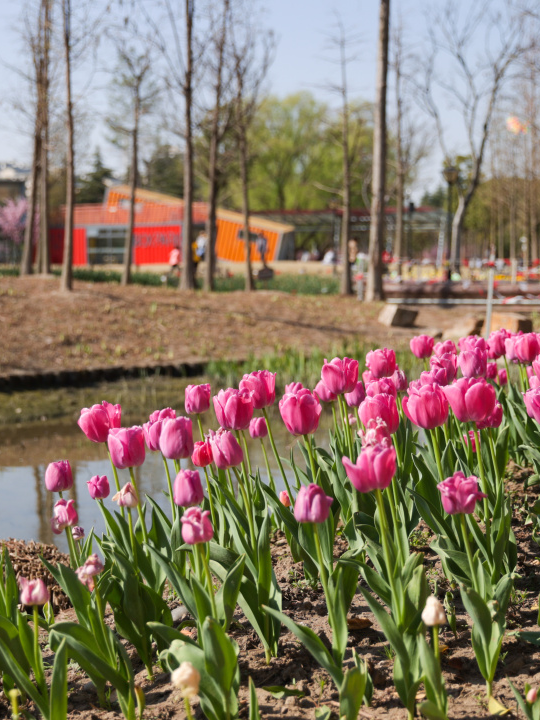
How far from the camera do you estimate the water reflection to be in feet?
14.0

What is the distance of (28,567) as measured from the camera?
10.3ft

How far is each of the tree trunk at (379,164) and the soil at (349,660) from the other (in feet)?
50.2

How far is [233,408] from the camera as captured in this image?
2.19 metres

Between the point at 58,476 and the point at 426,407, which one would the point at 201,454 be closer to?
the point at 58,476

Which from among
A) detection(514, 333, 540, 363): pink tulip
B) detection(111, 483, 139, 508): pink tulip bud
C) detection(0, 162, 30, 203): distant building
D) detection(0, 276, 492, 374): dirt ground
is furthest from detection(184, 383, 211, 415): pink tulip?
detection(0, 162, 30, 203): distant building

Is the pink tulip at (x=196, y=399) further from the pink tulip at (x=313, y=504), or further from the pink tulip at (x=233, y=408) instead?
the pink tulip at (x=313, y=504)

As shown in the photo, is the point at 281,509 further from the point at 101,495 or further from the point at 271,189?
the point at 271,189

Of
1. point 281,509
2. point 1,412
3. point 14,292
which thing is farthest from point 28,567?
point 14,292

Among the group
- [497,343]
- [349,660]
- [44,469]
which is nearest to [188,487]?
[349,660]

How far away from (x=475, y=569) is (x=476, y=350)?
Result: 97 cm

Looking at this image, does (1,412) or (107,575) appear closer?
(107,575)

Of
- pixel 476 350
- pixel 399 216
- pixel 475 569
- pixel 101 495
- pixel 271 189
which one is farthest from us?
pixel 271 189

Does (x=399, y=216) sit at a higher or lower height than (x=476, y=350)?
higher

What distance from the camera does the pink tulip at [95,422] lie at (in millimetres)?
2250
